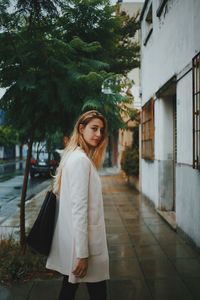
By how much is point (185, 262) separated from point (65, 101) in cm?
273

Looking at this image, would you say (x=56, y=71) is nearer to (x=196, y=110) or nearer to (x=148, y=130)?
(x=196, y=110)

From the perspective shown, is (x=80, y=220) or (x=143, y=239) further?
(x=143, y=239)

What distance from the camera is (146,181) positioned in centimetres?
1273

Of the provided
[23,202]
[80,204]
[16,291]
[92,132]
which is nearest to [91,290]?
[80,204]

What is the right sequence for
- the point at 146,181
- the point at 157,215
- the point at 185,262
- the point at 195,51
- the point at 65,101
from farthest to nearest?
the point at 146,181 → the point at 157,215 → the point at 195,51 → the point at 185,262 → the point at 65,101

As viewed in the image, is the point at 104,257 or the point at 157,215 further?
the point at 157,215

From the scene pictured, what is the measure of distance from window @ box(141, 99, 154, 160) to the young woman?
7978 millimetres

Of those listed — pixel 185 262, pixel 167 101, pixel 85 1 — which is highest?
pixel 85 1

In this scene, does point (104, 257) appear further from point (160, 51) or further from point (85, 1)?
point (160, 51)

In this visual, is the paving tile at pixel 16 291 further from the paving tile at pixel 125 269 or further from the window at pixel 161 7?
the window at pixel 161 7

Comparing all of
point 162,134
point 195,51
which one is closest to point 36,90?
point 195,51

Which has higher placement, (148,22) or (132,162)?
(148,22)

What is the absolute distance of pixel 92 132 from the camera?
3.22 m

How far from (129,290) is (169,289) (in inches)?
17.7
